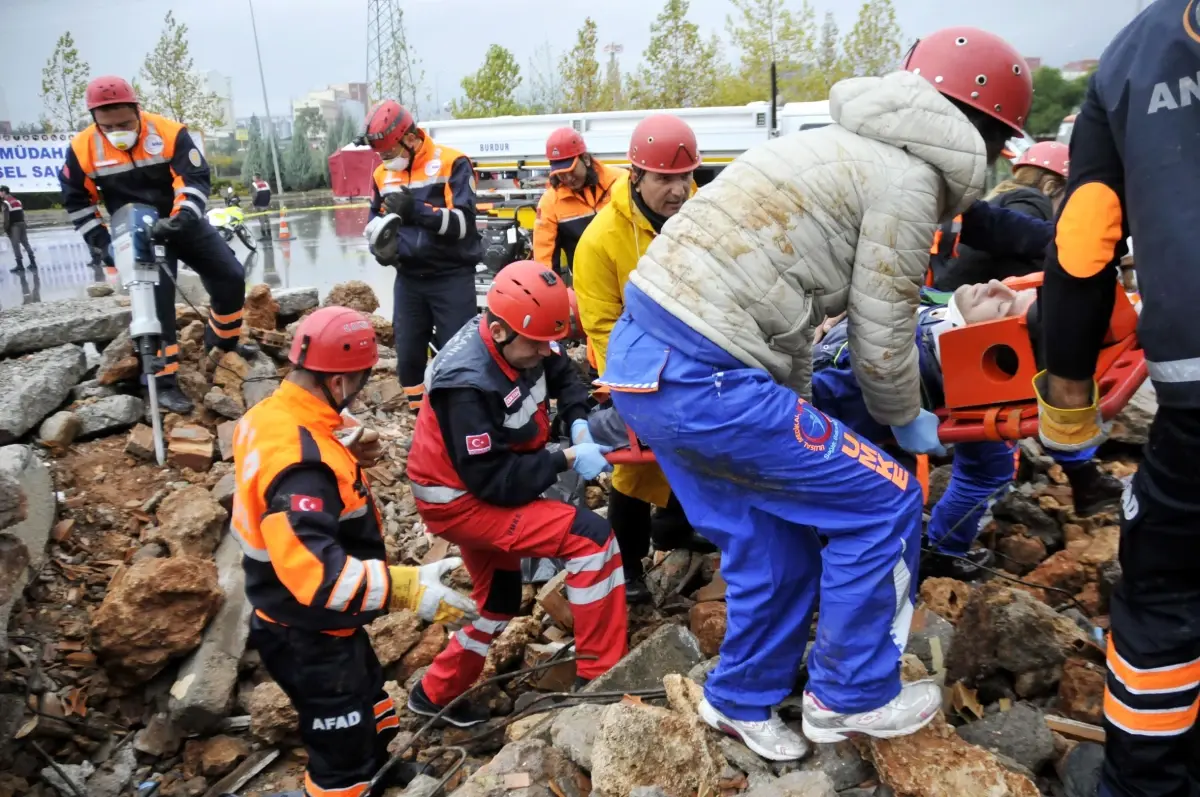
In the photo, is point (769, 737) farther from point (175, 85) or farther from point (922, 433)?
point (175, 85)

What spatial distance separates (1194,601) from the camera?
6.20 feet

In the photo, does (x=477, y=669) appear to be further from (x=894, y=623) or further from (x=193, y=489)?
(x=193, y=489)

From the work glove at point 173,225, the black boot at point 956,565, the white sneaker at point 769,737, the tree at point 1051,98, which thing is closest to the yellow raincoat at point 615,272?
the black boot at point 956,565

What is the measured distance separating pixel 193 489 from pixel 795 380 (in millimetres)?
3753

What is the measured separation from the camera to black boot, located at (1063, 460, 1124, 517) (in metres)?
4.05

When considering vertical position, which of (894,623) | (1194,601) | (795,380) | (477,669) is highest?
(795,380)

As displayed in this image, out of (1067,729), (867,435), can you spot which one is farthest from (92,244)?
(1067,729)

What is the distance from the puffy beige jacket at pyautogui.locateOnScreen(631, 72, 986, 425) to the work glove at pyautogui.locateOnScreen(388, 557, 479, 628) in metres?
1.30

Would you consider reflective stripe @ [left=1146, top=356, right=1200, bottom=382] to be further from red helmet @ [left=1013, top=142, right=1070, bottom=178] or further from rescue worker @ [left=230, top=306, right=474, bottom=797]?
red helmet @ [left=1013, top=142, right=1070, bottom=178]

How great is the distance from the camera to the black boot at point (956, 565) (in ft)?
12.1

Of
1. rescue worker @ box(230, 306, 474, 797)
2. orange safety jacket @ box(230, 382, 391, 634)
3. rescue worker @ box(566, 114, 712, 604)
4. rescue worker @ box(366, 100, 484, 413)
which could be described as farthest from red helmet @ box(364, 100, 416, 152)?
orange safety jacket @ box(230, 382, 391, 634)

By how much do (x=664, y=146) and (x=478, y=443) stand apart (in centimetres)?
143

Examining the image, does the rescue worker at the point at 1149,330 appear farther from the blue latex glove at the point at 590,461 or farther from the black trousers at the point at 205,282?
the black trousers at the point at 205,282

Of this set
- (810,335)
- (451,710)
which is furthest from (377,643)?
(810,335)
